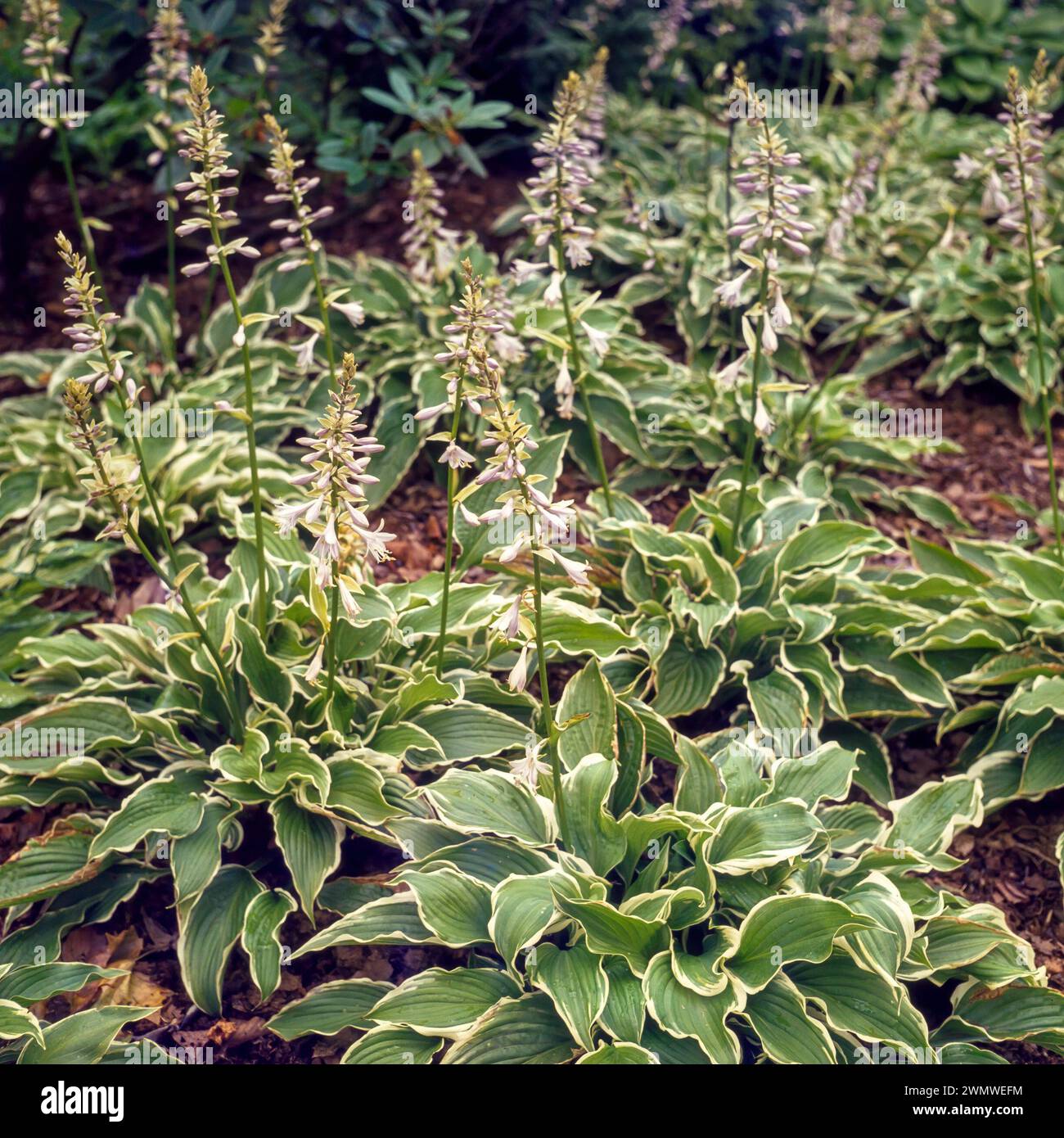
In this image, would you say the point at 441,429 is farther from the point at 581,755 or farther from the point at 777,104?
the point at 777,104

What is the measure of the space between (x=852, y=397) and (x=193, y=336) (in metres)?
4.00

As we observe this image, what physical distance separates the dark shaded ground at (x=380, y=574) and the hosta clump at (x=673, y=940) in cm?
30

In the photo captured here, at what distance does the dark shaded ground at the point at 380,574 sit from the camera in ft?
11.9

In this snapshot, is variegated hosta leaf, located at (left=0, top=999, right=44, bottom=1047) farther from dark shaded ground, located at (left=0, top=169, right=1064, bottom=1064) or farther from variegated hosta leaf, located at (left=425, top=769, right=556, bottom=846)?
variegated hosta leaf, located at (left=425, top=769, right=556, bottom=846)

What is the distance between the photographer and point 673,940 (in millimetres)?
Answer: 3318

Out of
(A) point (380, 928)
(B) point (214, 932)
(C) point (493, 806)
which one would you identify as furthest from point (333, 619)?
(B) point (214, 932)

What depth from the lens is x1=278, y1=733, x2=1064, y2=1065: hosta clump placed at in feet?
10.2

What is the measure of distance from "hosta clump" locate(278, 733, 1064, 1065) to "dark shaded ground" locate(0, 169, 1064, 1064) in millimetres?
298

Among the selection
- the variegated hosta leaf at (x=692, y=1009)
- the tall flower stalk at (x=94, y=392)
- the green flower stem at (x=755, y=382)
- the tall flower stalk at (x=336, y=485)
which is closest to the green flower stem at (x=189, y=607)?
the tall flower stalk at (x=94, y=392)

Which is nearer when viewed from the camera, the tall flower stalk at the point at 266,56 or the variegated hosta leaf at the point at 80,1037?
the variegated hosta leaf at the point at 80,1037

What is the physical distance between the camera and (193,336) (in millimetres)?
6582

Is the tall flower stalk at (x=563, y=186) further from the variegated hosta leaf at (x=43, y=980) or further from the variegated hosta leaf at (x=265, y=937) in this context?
the variegated hosta leaf at (x=43, y=980)

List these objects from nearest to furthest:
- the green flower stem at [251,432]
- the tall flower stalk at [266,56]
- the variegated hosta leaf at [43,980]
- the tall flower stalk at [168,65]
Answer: the green flower stem at [251,432] → the variegated hosta leaf at [43,980] → the tall flower stalk at [168,65] → the tall flower stalk at [266,56]

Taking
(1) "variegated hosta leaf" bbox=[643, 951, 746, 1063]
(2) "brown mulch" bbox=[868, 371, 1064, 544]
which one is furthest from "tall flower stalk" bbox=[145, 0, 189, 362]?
(2) "brown mulch" bbox=[868, 371, 1064, 544]
